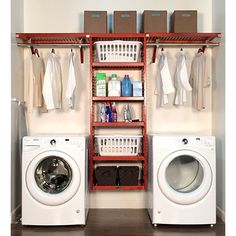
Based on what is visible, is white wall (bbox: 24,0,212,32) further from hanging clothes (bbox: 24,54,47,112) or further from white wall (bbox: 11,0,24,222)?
hanging clothes (bbox: 24,54,47,112)

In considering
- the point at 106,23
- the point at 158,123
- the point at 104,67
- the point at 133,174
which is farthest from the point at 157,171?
the point at 106,23

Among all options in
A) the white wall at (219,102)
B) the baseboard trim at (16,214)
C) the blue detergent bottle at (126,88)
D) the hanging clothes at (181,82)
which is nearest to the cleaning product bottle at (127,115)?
the blue detergent bottle at (126,88)

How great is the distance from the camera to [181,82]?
3.21 m

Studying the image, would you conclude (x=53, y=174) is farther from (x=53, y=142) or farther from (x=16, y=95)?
(x=16, y=95)

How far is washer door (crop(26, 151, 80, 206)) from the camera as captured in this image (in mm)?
2775

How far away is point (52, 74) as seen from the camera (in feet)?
10.5

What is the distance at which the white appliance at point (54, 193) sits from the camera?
2.78 metres

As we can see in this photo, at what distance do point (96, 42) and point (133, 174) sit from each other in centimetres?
136

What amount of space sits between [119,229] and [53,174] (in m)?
0.78

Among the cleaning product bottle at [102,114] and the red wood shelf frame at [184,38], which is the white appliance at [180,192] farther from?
the red wood shelf frame at [184,38]

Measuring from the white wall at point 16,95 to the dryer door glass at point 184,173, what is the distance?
1471 millimetres

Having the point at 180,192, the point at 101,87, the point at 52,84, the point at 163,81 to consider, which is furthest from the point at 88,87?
the point at 180,192

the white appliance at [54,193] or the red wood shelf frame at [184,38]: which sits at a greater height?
the red wood shelf frame at [184,38]
